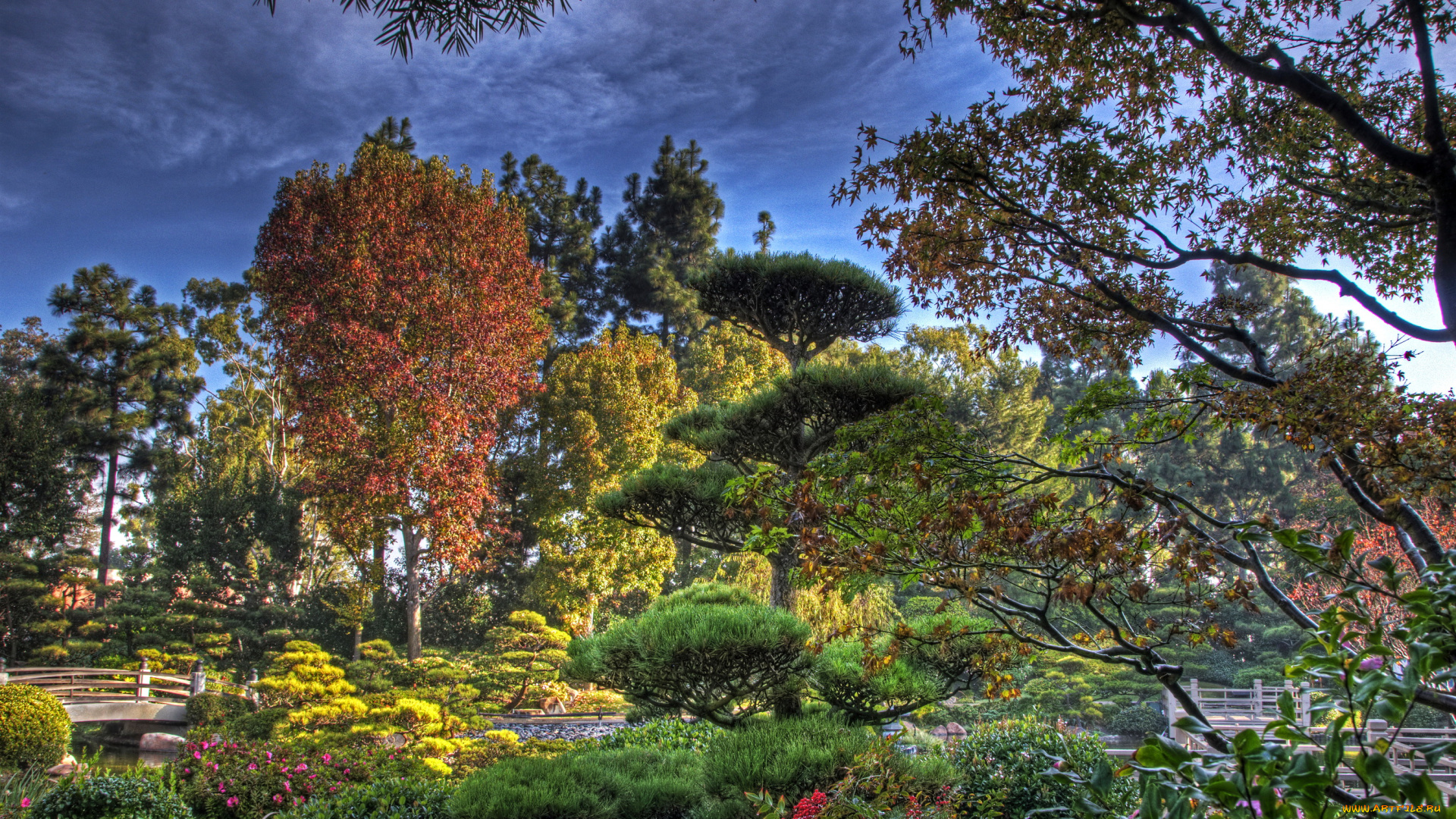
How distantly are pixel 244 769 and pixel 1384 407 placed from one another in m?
8.42

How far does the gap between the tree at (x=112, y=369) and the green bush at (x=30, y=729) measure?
315 inches

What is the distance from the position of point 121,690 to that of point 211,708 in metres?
2.88

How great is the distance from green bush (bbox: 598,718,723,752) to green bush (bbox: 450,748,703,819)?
2.32 metres

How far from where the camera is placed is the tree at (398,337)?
13.7 m

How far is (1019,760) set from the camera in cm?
665

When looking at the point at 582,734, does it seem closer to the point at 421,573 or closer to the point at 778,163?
the point at 421,573

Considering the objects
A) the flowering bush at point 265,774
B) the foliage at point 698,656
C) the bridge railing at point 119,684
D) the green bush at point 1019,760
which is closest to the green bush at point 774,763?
the foliage at point 698,656

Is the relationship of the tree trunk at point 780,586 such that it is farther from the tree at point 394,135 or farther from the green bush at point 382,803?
the tree at point 394,135

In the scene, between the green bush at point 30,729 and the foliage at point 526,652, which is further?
the foliage at point 526,652

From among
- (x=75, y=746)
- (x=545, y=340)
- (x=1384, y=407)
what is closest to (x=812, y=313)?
(x=1384, y=407)

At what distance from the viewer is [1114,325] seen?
471 cm

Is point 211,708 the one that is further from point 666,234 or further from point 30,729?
point 666,234

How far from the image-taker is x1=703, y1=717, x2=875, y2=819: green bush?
525 centimetres

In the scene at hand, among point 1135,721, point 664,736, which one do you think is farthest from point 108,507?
point 1135,721
